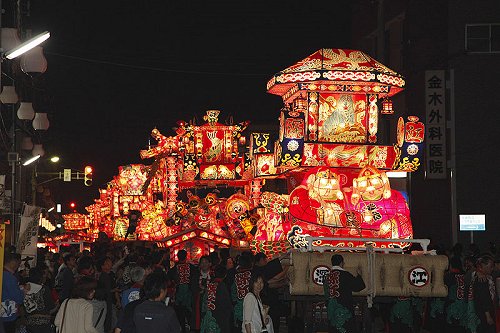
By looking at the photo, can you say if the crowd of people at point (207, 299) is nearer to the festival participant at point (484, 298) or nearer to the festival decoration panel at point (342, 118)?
the festival participant at point (484, 298)

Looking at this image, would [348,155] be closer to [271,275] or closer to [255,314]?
[271,275]

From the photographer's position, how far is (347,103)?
2684 cm

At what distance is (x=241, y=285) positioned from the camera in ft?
46.2

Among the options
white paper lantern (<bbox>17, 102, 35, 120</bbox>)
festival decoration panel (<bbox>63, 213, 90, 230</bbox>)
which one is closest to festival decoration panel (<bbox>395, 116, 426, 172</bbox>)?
white paper lantern (<bbox>17, 102, 35, 120</bbox>)

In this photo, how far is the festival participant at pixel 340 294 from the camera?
13.5m

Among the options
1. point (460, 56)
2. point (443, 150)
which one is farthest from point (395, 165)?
point (460, 56)

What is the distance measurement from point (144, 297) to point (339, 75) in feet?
54.7

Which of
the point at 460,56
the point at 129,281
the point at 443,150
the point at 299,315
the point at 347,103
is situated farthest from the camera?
the point at 460,56

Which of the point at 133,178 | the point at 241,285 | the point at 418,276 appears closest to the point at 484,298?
the point at 418,276

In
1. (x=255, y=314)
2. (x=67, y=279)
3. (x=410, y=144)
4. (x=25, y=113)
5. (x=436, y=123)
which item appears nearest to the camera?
(x=255, y=314)

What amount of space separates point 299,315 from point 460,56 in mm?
21078

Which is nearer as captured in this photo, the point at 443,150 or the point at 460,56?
the point at 443,150

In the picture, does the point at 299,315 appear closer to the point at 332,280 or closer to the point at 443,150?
the point at 332,280

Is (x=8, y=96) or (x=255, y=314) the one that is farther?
(x=8, y=96)
